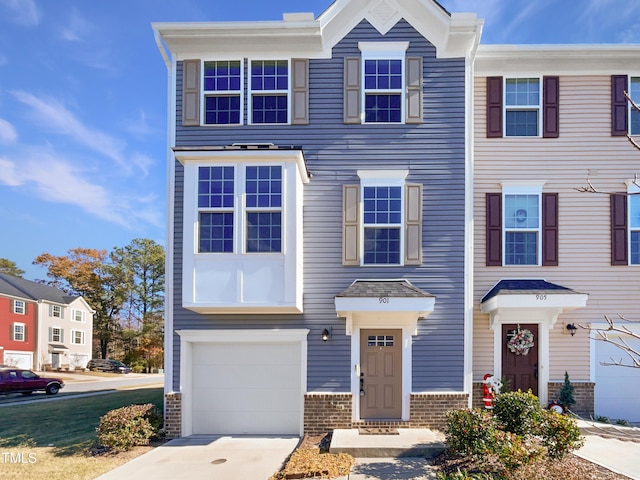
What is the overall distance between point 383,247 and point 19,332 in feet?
102

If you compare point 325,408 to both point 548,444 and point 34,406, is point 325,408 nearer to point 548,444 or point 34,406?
point 548,444

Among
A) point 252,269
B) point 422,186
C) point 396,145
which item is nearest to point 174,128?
point 252,269

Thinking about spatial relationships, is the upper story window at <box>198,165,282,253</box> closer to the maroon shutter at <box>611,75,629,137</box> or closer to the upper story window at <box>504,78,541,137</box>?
the upper story window at <box>504,78,541,137</box>

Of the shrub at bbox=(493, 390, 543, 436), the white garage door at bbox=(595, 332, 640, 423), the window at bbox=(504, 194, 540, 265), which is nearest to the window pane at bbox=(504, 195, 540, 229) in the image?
the window at bbox=(504, 194, 540, 265)

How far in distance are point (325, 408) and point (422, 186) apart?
4812 millimetres

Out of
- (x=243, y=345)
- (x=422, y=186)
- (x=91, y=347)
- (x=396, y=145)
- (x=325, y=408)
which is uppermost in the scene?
(x=396, y=145)

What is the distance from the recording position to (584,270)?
32.7ft

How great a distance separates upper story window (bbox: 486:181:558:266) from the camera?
9969 millimetres

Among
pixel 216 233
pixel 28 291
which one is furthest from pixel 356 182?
pixel 28 291

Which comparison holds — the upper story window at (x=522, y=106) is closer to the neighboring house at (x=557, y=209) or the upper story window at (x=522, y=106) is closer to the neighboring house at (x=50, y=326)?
the neighboring house at (x=557, y=209)

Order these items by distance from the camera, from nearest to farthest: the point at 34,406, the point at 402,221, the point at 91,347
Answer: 1. the point at 402,221
2. the point at 34,406
3. the point at 91,347

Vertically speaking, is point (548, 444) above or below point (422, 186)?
below

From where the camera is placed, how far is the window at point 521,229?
1005 cm

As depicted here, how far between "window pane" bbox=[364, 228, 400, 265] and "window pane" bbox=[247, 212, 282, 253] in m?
1.86
